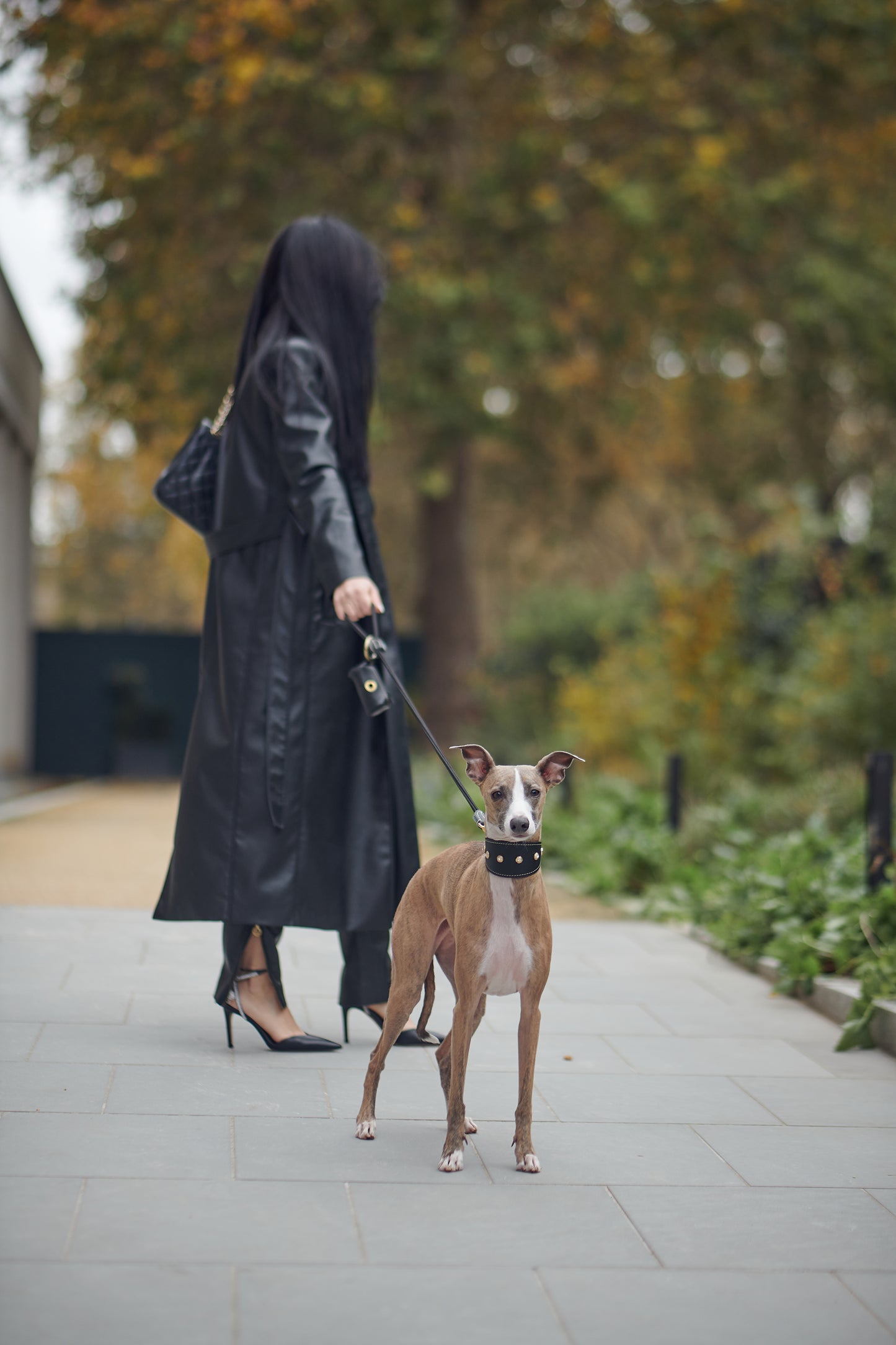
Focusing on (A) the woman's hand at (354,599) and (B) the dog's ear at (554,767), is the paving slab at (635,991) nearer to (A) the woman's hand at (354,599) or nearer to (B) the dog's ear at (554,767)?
(A) the woman's hand at (354,599)

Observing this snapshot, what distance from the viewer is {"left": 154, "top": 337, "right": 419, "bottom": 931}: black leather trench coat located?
420 cm

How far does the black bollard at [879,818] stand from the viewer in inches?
242

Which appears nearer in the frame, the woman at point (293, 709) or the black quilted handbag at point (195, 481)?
the woman at point (293, 709)

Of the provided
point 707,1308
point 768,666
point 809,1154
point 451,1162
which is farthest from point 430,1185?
point 768,666

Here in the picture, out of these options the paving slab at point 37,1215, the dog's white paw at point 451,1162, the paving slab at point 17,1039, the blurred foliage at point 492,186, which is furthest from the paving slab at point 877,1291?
the blurred foliage at point 492,186

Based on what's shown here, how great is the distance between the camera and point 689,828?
887 cm

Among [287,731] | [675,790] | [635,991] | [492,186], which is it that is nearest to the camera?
[287,731]

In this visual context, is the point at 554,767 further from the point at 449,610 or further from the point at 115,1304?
the point at 449,610

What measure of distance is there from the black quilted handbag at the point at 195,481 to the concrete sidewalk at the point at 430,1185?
161 centimetres

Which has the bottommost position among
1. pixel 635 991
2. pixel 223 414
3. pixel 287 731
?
pixel 635 991

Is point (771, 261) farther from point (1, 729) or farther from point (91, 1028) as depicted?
point (91, 1028)

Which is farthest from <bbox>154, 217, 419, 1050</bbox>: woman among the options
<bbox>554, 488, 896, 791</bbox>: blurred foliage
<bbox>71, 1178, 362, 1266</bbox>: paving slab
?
<bbox>554, 488, 896, 791</bbox>: blurred foliage

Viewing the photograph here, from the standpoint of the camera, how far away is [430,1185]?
10.5 ft

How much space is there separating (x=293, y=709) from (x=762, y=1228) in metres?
1.97
